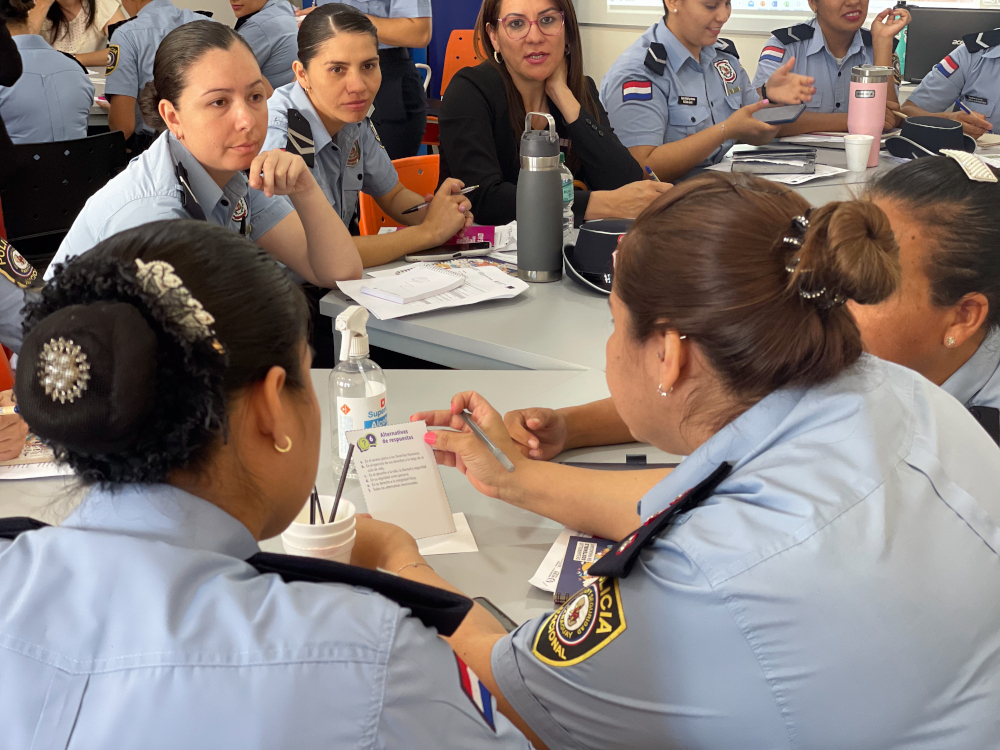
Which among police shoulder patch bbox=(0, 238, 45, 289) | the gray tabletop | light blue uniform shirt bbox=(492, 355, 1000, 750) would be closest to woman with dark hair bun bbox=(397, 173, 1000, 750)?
light blue uniform shirt bbox=(492, 355, 1000, 750)

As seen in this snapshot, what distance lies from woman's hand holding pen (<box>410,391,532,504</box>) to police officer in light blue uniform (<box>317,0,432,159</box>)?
304 centimetres

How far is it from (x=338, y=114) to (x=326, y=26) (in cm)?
24

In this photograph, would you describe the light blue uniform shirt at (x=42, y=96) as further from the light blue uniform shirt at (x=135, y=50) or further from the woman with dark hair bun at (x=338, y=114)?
the woman with dark hair bun at (x=338, y=114)

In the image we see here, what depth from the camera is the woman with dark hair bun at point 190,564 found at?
0.58m

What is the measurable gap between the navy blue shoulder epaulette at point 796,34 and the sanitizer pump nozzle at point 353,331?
11.1 ft

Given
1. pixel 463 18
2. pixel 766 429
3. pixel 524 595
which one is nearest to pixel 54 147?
pixel 524 595

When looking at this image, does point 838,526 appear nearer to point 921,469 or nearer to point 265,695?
point 921,469

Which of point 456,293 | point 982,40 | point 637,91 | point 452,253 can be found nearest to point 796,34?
point 982,40

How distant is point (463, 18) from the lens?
5.95 meters

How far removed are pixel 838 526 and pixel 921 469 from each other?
0.43 ft

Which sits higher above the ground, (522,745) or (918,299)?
(918,299)

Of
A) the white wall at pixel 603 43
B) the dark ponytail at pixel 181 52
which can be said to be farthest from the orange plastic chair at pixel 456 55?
the dark ponytail at pixel 181 52

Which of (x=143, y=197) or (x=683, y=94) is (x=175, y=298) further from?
(x=683, y=94)

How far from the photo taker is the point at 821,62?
4.01 meters
